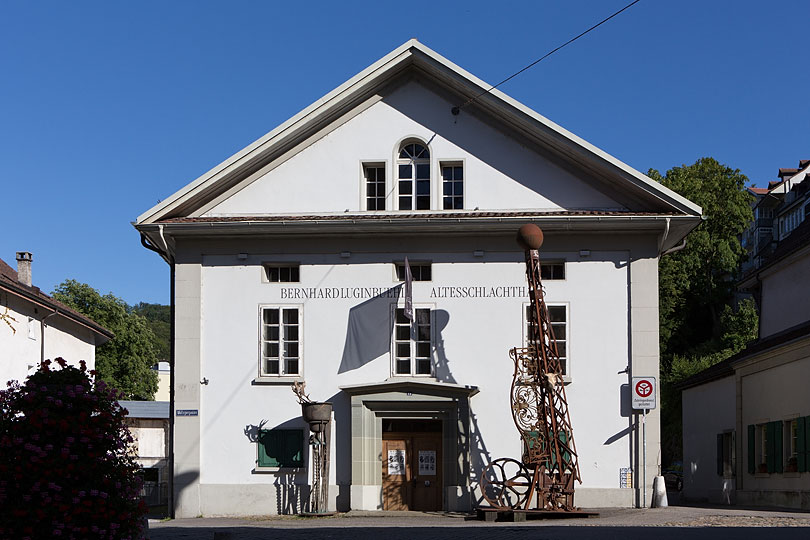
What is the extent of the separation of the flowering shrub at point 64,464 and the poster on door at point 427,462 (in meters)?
14.2

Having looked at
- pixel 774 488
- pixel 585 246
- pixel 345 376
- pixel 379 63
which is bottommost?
pixel 774 488

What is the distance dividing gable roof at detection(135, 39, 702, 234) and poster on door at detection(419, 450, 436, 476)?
762cm

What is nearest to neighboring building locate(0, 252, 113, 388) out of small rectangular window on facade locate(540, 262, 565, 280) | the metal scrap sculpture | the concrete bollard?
small rectangular window on facade locate(540, 262, 565, 280)

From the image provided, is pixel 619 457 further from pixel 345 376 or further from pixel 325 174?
pixel 325 174

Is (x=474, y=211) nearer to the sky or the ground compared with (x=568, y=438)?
nearer to the sky

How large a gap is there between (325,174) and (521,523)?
32.9 feet

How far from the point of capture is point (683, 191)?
181ft

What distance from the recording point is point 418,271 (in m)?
26.1

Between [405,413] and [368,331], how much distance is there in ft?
6.89

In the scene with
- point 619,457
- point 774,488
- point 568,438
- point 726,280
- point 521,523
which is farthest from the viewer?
point 726,280

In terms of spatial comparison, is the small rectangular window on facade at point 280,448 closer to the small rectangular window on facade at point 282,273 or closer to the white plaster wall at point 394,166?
the small rectangular window on facade at point 282,273

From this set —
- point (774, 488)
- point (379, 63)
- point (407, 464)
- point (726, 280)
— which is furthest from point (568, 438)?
point (726, 280)

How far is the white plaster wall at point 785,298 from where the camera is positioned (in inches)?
1192

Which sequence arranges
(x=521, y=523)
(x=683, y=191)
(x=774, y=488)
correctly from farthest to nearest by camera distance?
1. (x=683, y=191)
2. (x=774, y=488)
3. (x=521, y=523)
